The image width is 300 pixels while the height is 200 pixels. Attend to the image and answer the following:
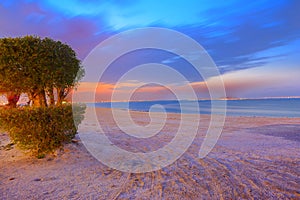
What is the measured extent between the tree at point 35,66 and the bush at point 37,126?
2.77 ft

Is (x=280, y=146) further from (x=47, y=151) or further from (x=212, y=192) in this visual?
(x=47, y=151)

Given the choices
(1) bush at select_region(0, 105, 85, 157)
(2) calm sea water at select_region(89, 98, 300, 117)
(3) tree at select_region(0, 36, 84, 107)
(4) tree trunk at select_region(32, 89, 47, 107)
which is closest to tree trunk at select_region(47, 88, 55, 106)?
(3) tree at select_region(0, 36, 84, 107)

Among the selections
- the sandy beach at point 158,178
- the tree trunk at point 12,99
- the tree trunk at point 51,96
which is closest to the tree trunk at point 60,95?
the tree trunk at point 51,96

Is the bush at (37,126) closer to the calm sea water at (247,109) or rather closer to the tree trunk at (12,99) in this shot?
the tree trunk at (12,99)

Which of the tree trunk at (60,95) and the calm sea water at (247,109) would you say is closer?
the tree trunk at (60,95)

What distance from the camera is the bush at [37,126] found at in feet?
21.7

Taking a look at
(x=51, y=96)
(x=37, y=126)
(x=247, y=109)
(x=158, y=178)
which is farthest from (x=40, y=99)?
(x=247, y=109)

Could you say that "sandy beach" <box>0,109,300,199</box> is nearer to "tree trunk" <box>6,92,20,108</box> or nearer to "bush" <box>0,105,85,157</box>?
"bush" <box>0,105,85,157</box>

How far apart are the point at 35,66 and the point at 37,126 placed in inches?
76.1

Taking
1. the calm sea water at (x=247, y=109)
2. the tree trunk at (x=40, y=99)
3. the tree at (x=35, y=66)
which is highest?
the tree at (x=35, y=66)

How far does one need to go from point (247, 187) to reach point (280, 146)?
5981 mm

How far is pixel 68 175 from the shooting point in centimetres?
601

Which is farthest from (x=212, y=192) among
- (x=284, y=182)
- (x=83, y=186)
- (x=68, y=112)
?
(x=68, y=112)

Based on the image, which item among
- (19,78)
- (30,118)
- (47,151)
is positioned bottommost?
(47,151)
